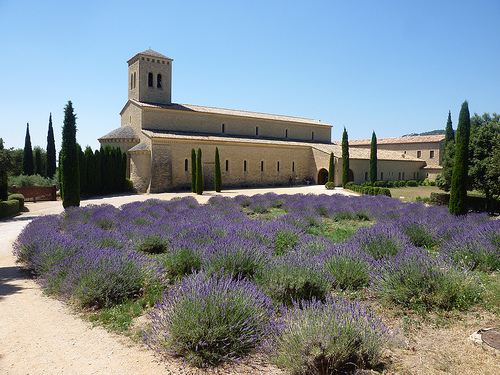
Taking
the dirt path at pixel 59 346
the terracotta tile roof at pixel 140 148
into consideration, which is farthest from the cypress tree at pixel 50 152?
the dirt path at pixel 59 346

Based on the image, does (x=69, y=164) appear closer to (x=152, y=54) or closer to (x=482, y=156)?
(x=152, y=54)

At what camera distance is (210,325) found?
3.03m

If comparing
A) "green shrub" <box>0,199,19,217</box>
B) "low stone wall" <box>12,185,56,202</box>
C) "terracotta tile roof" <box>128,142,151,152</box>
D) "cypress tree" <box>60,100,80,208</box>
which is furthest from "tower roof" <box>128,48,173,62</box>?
"green shrub" <box>0,199,19,217</box>

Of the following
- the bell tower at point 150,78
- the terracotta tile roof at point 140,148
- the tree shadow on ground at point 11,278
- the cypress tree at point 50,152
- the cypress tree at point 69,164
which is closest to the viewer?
the tree shadow on ground at point 11,278

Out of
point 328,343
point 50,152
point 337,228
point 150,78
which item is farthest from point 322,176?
point 328,343

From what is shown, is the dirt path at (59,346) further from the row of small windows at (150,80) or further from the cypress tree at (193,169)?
the row of small windows at (150,80)

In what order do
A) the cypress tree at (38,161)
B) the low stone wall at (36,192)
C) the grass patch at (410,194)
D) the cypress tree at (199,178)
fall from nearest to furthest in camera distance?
the low stone wall at (36,192) < the grass patch at (410,194) < the cypress tree at (199,178) < the cypress tree at (38,161)

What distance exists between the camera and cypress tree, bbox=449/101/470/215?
39.0 feet

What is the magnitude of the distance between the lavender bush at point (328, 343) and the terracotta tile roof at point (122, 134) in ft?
85.4

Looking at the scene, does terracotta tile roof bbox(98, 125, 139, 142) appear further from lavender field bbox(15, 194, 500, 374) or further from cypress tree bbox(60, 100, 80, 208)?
lavender field bbox(15, 194, 500, 374)

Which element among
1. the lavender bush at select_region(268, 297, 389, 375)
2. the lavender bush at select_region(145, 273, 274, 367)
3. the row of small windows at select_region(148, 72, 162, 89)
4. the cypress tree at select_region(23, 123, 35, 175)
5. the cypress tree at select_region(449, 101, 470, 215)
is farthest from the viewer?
the cypress tree at select_region(23, 123, 35, 175)

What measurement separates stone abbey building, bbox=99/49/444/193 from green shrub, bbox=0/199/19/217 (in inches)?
378

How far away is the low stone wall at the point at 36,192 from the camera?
67.3ft

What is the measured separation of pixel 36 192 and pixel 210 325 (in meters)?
22.7
